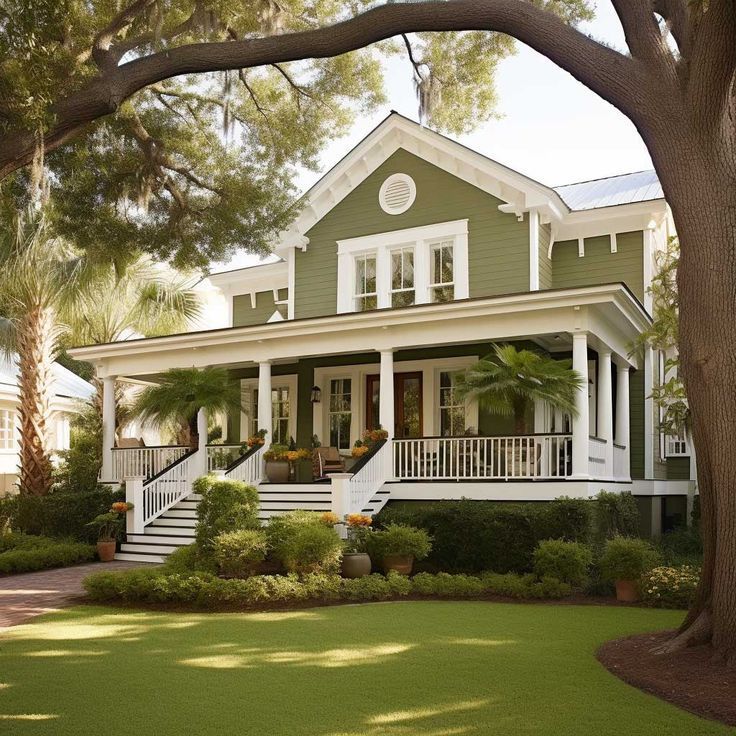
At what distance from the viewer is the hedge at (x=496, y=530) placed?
1288 centimetres

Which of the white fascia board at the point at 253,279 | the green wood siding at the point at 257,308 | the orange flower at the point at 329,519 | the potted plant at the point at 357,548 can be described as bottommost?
the potted plant at the point at 357,548

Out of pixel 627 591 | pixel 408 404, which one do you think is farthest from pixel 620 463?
pixel 627 591

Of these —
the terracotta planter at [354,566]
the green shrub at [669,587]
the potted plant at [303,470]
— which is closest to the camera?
the green shrub at [669,587]

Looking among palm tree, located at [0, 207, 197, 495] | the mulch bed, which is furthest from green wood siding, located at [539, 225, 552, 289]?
the mulch bed

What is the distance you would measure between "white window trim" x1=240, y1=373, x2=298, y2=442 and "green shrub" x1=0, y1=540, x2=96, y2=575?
5366 millimetres

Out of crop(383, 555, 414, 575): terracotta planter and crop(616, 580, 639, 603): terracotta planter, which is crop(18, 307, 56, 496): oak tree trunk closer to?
crop(383, 555, 414, 575): terracotta planter

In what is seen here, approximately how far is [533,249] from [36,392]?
11486 mm

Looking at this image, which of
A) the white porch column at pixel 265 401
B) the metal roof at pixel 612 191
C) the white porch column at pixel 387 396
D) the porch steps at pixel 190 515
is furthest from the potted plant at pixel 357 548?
the metal roof at pixel 612 191

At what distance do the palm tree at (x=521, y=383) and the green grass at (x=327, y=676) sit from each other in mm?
4513

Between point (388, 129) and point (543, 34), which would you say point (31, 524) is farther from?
point (543, 34)

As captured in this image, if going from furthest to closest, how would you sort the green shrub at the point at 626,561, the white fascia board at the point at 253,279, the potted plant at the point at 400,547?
the white fascia board at the point at 253,279 < the potted plant at the point at 400,547 < the green shrub at the point at 626,561

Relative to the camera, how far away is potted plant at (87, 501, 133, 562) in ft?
50.3

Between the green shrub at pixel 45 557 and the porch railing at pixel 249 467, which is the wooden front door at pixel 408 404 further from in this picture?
the green shrub at pixel 45 557

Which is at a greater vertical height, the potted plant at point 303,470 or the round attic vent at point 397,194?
the round attic vent at point 397,194
